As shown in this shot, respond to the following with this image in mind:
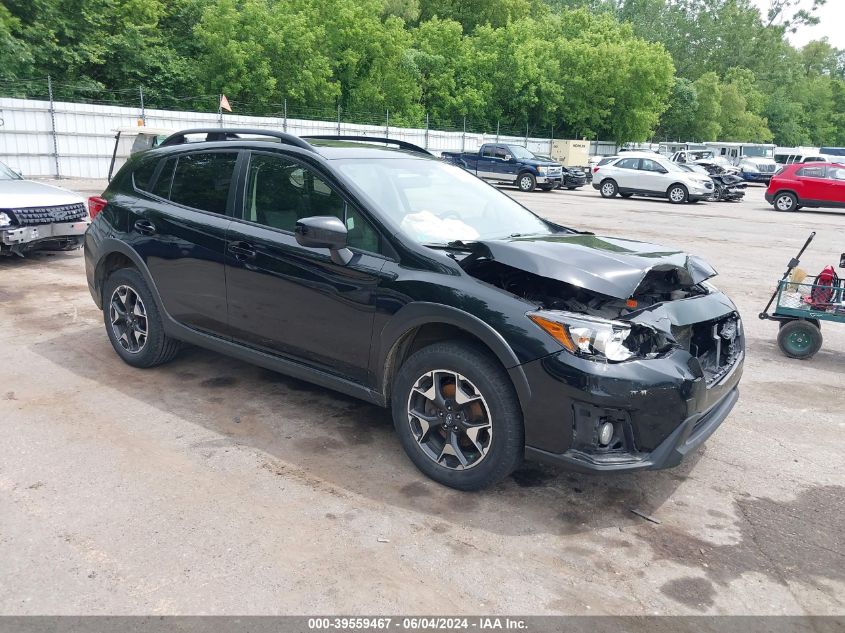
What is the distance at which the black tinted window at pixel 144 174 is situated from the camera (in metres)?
5.26

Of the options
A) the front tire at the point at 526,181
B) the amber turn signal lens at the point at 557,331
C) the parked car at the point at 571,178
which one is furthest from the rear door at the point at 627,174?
the amber turn signal lens at the point at 557,331

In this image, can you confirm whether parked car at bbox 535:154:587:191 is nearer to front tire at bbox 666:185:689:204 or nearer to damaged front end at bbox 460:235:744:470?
front tire at bbox 666:185:689:204

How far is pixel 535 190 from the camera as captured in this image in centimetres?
2828

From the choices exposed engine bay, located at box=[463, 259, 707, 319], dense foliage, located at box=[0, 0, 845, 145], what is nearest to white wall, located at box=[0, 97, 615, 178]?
dense foliage, located at box=[0, 0, 845, 145]

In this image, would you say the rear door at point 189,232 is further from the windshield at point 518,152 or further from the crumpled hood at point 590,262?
the windshield at point 518,152

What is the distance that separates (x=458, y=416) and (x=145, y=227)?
2898 millimetres

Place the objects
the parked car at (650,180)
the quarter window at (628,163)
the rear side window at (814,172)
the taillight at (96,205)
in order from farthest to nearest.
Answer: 1. the quarter window at (628,163)
2. the parked car at (650,180)
3. the rear side window at (814,172)
4. the taillight at (96,205)

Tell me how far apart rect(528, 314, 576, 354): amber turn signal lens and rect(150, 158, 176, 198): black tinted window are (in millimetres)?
3119

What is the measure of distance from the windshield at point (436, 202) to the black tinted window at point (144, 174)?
1.87 m

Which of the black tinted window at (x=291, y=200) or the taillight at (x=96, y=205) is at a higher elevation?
the black tinted window at (x=291, y=200)

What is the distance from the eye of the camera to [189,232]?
4.74 metres

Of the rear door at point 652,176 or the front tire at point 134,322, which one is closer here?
the front tire at point 134,322

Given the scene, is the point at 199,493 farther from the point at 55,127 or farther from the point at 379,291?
the point at 55,127

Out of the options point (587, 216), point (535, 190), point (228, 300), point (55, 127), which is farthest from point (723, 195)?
point (228, 300)
